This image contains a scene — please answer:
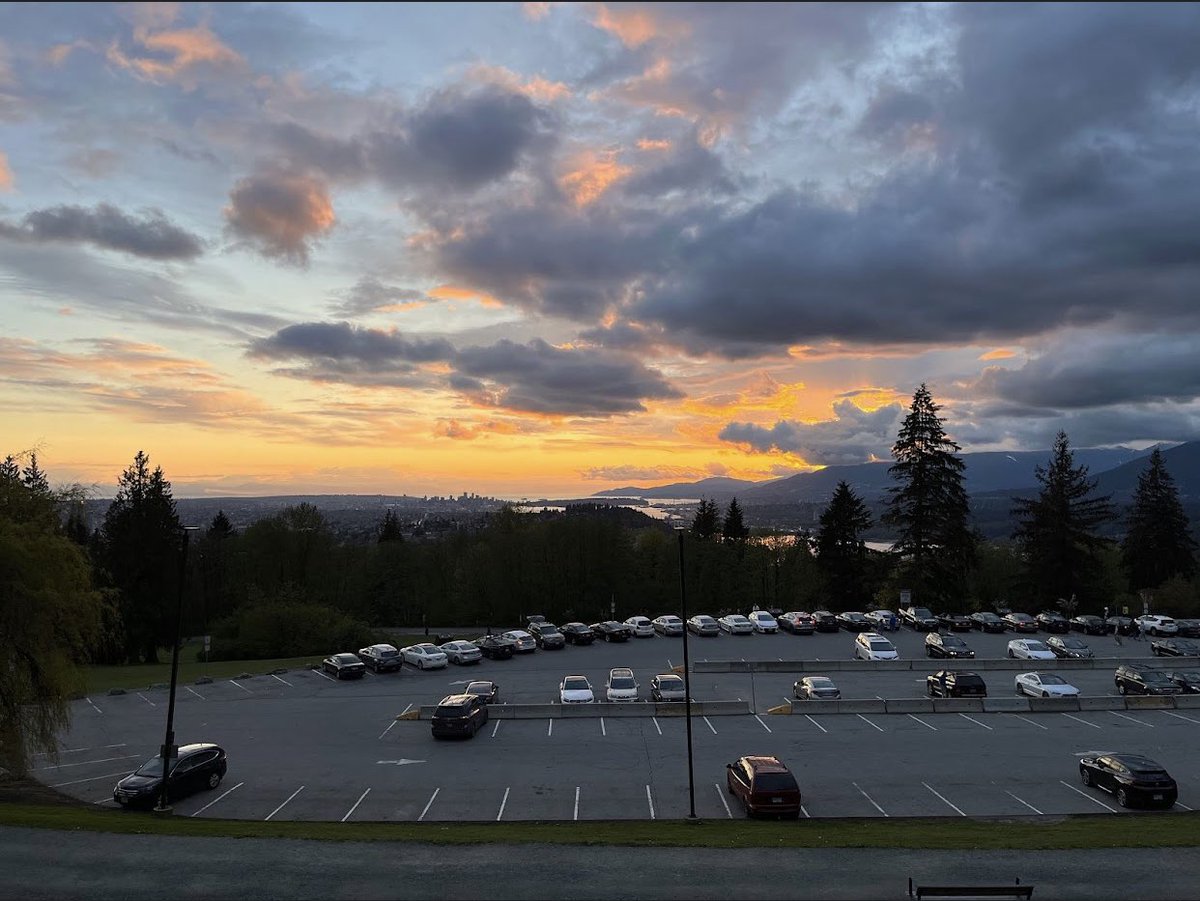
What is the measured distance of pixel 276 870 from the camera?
18.1 m

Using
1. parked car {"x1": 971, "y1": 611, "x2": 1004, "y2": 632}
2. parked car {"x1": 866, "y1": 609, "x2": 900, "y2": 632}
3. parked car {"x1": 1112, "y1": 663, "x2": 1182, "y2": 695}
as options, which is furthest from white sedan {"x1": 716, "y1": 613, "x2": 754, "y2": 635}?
parked car {"x1": 1112, "y1": 663, "x2": 1182, "y2": 695}

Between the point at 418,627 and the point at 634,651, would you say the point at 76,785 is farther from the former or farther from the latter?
the point at 418,627

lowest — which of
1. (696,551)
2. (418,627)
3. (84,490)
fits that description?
(418,627)

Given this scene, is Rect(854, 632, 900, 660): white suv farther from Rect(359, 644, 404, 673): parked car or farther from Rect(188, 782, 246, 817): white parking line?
Rect(188, 782, 246, 817): white parking line

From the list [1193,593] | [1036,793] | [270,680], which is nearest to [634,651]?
[270,680]

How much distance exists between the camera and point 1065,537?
74250 mm

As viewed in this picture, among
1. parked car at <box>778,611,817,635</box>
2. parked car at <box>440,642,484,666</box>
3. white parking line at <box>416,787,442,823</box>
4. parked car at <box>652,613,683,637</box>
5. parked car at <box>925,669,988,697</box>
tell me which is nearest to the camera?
white parking line at <box>416,787,442,823</box>

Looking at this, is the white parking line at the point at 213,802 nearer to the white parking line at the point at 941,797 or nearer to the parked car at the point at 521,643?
the white parking line at the point at 941,797

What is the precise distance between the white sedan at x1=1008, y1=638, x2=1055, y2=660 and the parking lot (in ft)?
10.9

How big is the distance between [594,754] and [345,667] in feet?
74.0

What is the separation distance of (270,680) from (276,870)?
31955 mm

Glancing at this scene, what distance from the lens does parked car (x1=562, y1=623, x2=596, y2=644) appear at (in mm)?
59219

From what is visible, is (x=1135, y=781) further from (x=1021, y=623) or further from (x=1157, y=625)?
(x=1157, y=625)

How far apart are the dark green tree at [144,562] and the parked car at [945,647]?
62911mm
